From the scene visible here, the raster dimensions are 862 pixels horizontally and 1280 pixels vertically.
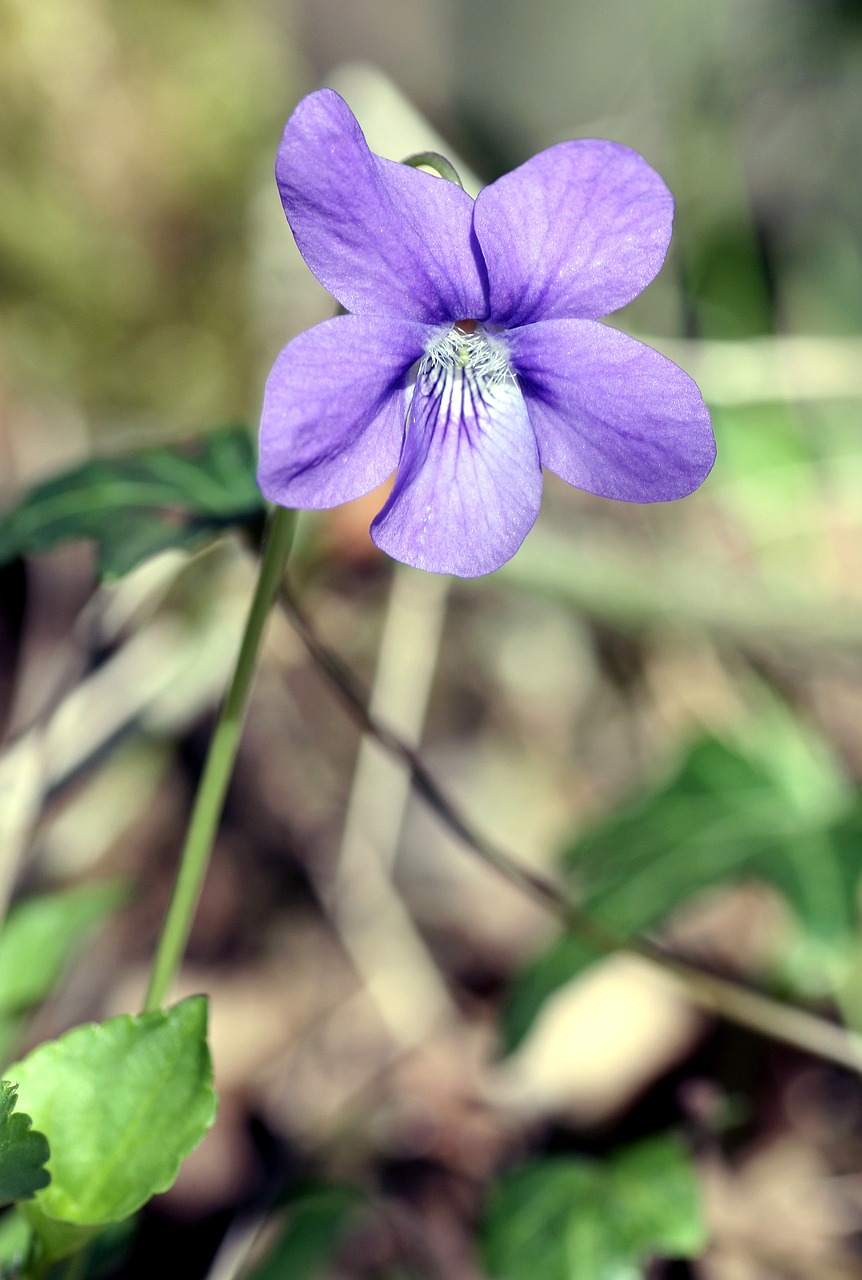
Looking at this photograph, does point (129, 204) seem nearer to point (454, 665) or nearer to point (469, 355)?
point (454, 665)

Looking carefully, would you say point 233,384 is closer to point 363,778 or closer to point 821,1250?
point 363,778

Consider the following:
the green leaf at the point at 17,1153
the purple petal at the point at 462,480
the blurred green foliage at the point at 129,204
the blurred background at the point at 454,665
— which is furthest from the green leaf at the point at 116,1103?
the blurred green foliage at the point at 129,204

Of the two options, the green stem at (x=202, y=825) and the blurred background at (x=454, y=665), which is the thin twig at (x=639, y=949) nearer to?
the blurred background at (x=454, y=665)

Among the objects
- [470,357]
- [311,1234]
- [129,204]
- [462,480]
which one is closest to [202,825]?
[462,480]

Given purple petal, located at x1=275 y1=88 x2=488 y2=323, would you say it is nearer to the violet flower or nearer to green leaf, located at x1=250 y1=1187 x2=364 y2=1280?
the violet flower

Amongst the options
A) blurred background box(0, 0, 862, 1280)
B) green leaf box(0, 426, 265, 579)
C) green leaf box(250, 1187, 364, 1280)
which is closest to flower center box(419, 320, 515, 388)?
green leaf box(0, 426, 265, 579)

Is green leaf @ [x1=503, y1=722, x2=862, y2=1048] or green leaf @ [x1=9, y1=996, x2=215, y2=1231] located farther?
green leaf @ [x1=503, y1=722, x2=862, y2=1048]

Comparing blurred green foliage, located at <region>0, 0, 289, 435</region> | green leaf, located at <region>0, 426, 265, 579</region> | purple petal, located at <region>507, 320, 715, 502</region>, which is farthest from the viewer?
blurred green foliage, located at <region>0, 0, 289, 435</region>
